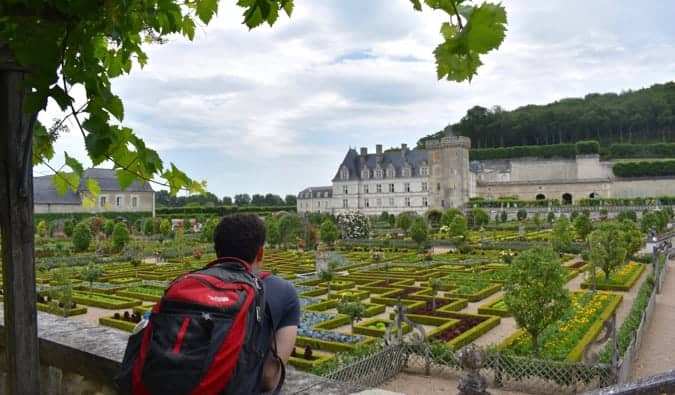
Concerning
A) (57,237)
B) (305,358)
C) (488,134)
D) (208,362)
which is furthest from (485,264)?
(488,134)

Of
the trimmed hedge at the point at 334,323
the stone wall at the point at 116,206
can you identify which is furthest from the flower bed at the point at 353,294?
the stone wall at the point at 116,206

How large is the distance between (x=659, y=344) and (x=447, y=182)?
42145 millimetres

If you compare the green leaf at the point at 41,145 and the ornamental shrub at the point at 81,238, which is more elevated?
the green leaf at the point at 41,145

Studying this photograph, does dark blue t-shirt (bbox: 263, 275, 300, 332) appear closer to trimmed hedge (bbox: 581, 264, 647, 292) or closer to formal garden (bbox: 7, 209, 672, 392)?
formal garden (bbox: 7, 209, 672, 392)

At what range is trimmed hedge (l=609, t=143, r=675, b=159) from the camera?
5862cm

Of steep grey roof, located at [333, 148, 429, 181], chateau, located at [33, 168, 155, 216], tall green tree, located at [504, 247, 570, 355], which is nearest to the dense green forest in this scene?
steep grey roof, located at [333, 148, 429, 181]

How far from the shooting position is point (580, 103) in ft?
255

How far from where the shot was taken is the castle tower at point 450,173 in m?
50.9

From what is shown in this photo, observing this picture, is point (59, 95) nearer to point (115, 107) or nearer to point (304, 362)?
point (115, 107)

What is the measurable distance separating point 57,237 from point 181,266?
59.1 feet

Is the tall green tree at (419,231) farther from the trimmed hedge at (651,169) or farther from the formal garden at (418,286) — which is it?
the trimmed hedge at (651,169)

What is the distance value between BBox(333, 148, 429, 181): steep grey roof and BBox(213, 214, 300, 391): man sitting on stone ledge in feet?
173

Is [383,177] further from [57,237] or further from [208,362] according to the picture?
[208,362]

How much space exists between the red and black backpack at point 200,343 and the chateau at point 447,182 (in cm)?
5050
